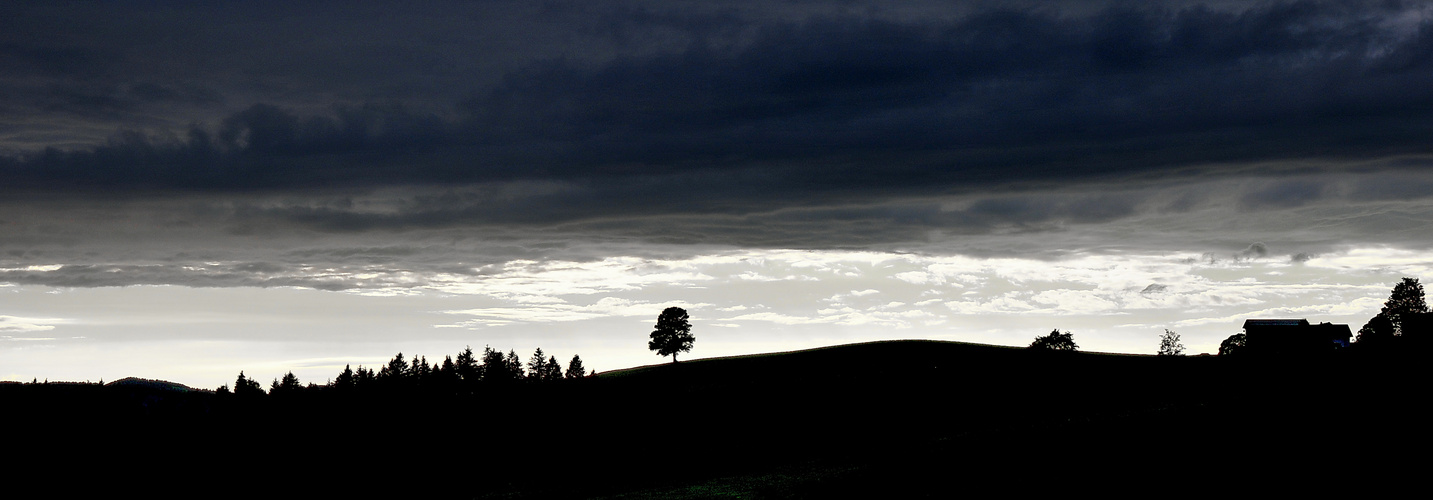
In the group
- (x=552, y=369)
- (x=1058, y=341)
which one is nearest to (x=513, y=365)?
(x=552, y=369)

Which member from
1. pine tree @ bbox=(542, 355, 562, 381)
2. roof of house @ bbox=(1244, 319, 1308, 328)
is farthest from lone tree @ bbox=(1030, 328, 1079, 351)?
pine tree @ bbox=(542, 355, 562, 381)

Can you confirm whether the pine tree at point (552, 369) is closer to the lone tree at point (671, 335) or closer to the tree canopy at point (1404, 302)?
the lone tree at point (671, 335)

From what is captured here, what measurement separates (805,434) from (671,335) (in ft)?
276

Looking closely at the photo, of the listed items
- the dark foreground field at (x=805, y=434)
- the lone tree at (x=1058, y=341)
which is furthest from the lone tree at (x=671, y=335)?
the lone tree at (x=1058, y=341)

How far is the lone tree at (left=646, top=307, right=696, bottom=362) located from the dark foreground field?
71.6ft

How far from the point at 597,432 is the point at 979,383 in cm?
3222

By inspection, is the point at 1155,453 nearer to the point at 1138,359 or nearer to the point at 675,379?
the point at 1138,359

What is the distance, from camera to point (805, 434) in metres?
69.1

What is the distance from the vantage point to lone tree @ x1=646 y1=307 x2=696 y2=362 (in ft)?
498

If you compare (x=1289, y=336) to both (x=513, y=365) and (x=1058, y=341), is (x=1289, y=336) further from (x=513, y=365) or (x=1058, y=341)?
(x=513, y=365)

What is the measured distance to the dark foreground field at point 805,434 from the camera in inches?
1293

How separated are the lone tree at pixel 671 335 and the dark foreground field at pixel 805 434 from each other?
2182 centimetres

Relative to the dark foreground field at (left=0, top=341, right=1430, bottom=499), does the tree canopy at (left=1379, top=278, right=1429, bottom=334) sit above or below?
above

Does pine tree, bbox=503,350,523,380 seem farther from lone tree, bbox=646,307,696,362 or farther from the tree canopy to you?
the tree canopy
